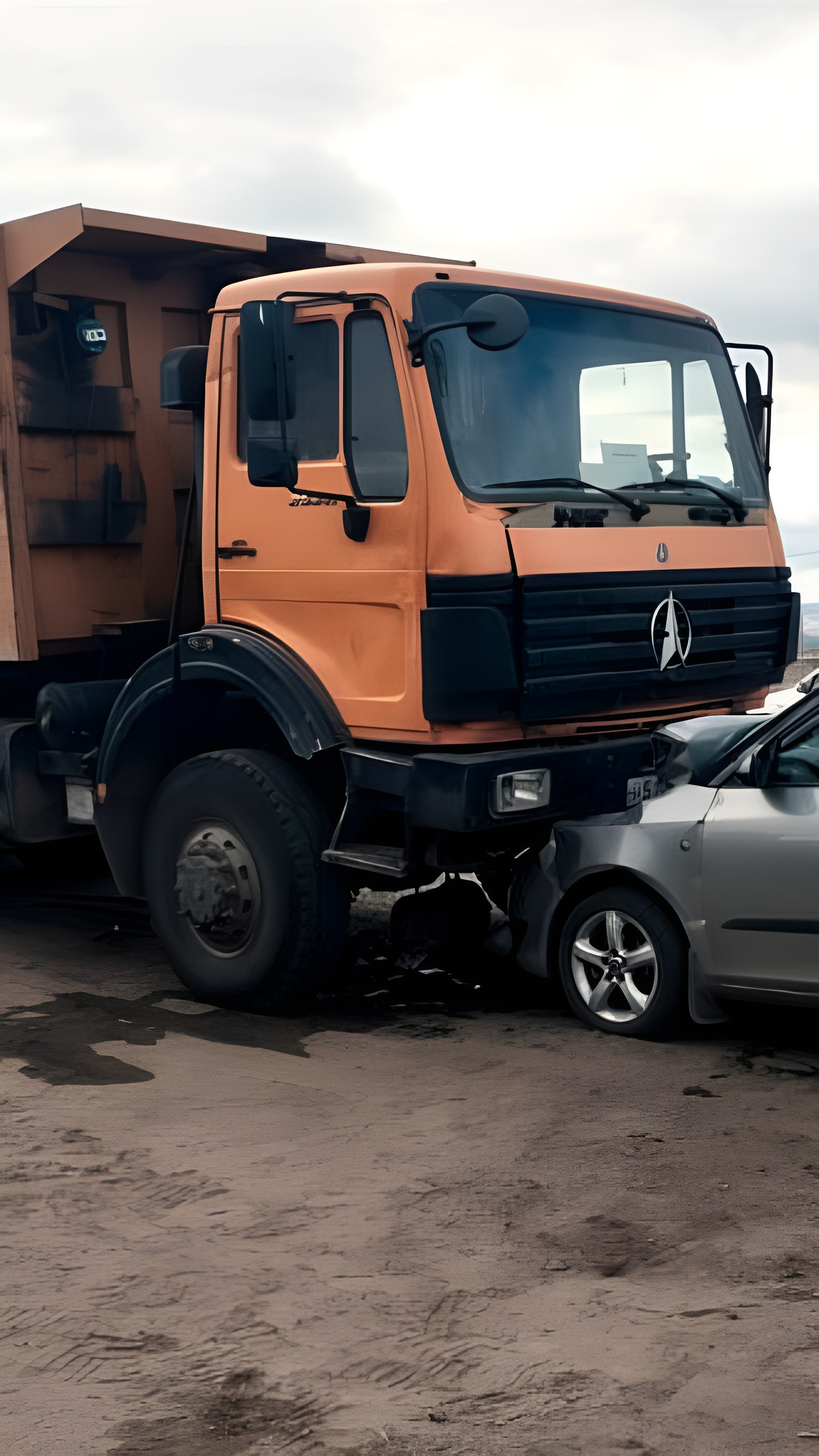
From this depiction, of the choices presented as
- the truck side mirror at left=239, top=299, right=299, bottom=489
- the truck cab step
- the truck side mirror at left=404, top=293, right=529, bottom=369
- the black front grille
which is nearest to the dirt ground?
the truck cab step

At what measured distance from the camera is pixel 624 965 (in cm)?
589

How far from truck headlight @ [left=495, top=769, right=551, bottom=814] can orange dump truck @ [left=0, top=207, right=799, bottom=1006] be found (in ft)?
0.05

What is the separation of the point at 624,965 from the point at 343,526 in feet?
6.82

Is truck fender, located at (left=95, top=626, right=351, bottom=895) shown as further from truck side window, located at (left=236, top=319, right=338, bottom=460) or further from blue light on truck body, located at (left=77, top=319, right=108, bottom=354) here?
blue light on truck body, located at (left=77, top=319, right=108, bottom=354)

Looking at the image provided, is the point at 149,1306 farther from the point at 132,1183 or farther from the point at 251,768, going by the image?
the point at 251,768

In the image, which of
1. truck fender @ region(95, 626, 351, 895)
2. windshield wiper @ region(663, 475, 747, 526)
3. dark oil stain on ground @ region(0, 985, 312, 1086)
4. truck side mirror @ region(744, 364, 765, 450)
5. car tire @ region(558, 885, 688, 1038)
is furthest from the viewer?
truck side mirror @ region(744, 364, 765, 450)

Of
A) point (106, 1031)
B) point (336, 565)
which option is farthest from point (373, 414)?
point (106, 1031)

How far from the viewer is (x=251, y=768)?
21.2 feet

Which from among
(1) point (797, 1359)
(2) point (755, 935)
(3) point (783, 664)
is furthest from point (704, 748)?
(1) point (797, 1359)

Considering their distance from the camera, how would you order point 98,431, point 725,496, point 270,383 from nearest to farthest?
1. point 270,383
2. point 725,496
3. point 98,431

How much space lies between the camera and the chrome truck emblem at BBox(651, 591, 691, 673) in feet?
20.8

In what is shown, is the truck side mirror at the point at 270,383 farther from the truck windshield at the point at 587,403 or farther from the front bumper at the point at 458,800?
the front bumper at the point at 458,800

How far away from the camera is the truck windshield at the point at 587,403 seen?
5887 mm

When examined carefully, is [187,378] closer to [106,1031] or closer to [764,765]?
[106,1031]
